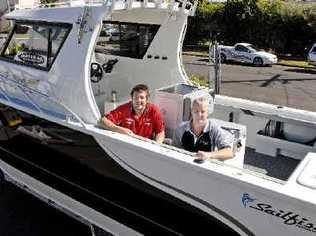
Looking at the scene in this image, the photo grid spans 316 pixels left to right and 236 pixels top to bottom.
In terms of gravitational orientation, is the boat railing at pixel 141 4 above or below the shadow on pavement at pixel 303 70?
above

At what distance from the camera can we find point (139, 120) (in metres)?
4.53

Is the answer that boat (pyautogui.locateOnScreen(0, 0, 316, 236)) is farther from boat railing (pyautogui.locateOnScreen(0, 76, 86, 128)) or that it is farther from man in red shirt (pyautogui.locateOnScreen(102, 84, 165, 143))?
man in red shirt (pyautogui.locateOnScreen(102, 84, 165, 143))

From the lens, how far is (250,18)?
92.2 ft

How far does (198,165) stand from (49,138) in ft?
6.14

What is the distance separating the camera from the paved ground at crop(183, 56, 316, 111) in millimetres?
13328

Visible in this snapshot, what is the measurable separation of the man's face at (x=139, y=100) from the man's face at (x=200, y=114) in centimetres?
66

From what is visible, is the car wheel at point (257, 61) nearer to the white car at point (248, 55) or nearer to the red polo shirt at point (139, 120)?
the white car at point (248, 55)

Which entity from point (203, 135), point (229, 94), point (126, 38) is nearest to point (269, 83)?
point (229, 94)

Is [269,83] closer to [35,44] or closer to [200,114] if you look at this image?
[35,44]

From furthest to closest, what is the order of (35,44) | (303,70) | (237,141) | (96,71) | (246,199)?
1. (303,70)
2. (96,71)
3. (35,44)
4. (237,141)
5. (246,199)

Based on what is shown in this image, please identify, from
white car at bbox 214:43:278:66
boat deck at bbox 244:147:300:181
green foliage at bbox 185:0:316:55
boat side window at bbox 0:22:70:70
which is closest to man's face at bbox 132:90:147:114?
boat side window at bbox 0:22:70:70

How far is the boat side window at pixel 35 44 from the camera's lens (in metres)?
4.80

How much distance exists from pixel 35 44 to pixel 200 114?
229 centimetres

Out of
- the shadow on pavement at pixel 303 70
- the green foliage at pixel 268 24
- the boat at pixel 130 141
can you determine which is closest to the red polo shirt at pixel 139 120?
the boat at pixel 130 141
